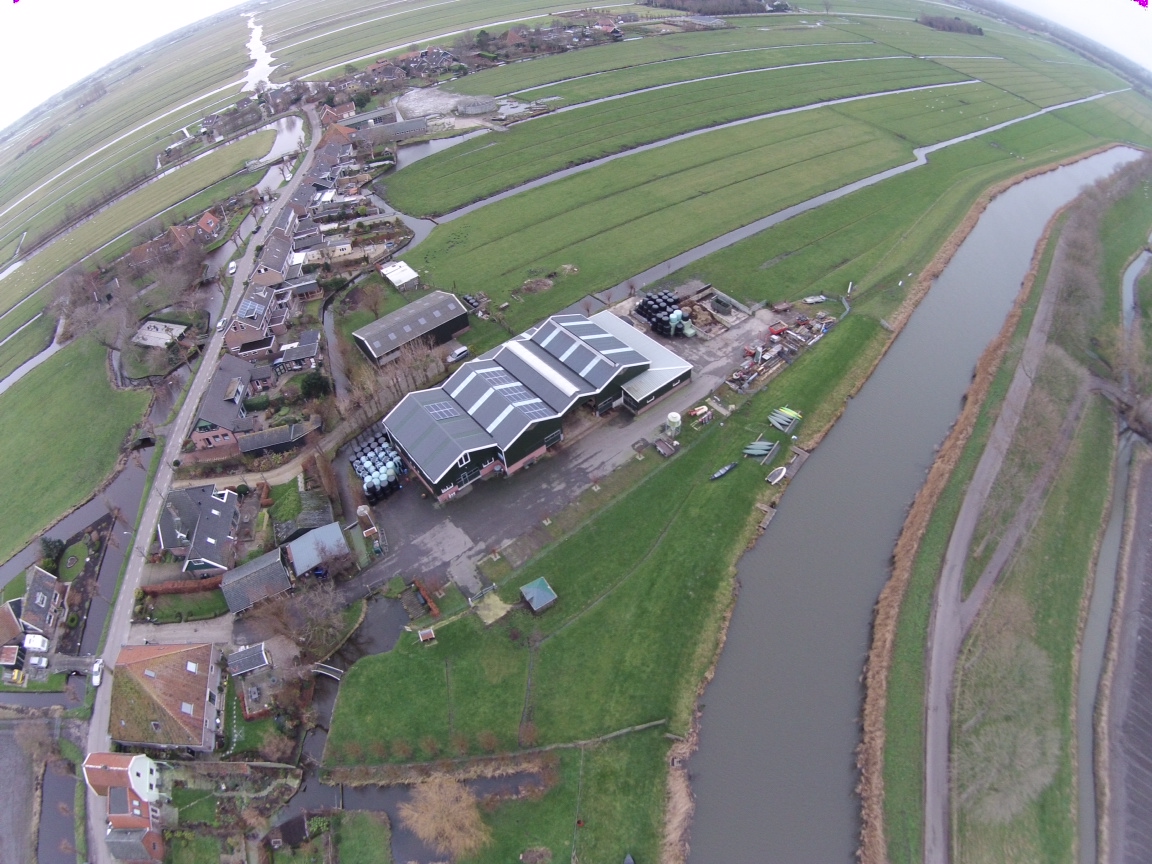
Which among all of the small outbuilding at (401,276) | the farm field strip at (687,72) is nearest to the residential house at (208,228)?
the small outbuilding at (401,276)

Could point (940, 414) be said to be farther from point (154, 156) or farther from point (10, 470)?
point (154, 156)

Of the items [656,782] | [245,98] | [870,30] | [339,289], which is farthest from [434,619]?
[870,30]

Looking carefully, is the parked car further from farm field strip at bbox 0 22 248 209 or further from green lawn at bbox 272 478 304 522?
farm field strip at bbox 0 22 248 209

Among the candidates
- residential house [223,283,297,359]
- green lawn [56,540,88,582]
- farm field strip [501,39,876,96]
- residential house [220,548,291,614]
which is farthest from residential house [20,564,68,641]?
farm field strip [501,39,876,96]

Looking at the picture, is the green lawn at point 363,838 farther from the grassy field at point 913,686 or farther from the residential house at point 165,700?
the grassy field at point 913,686

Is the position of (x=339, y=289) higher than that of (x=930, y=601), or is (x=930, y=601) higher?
(x=339, y=289)

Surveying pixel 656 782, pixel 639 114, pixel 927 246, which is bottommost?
pixel 656 782

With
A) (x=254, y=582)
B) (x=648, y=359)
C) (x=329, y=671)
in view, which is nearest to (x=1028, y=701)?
(x=648, y=359)
